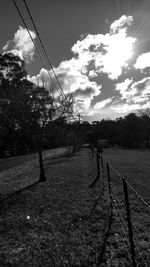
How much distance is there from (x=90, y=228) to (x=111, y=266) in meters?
1.37

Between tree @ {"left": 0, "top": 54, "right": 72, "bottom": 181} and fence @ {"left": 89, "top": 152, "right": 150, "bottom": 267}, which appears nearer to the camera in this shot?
fence @ {"left": 89, "top": 152, "right": 150, "bottom": 267}

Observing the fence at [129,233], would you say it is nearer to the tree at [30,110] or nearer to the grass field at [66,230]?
the grass field at [66,230]

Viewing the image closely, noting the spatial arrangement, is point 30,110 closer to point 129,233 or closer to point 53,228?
point 53,228

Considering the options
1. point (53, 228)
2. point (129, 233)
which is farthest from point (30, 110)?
point (129, 233)

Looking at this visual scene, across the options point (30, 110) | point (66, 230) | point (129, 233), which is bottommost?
point (66, 230)

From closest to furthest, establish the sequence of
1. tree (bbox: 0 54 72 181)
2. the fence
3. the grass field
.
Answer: the fence
the grass field
tree (bbox: 0 54 72 181)

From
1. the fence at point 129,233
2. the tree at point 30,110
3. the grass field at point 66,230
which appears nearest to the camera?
the fence at point 129,233

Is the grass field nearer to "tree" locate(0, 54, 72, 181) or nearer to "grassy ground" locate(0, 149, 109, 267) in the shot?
"grassy ground" locate(0, 149, 109, 267)

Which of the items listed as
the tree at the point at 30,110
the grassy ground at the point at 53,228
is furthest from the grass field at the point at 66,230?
the tree at the point at 30,110

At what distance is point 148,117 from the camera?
2269 inches

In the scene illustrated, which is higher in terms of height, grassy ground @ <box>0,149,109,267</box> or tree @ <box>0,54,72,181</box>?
tree @ <box>0,54,72,181</box>

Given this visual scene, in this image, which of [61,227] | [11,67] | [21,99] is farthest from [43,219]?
[11,67]

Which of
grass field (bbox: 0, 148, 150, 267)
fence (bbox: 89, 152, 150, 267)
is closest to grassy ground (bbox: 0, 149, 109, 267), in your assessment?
grass field (bbox: 0, 148, 150, 267)

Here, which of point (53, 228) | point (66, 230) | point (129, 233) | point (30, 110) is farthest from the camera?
point (30, 110)
